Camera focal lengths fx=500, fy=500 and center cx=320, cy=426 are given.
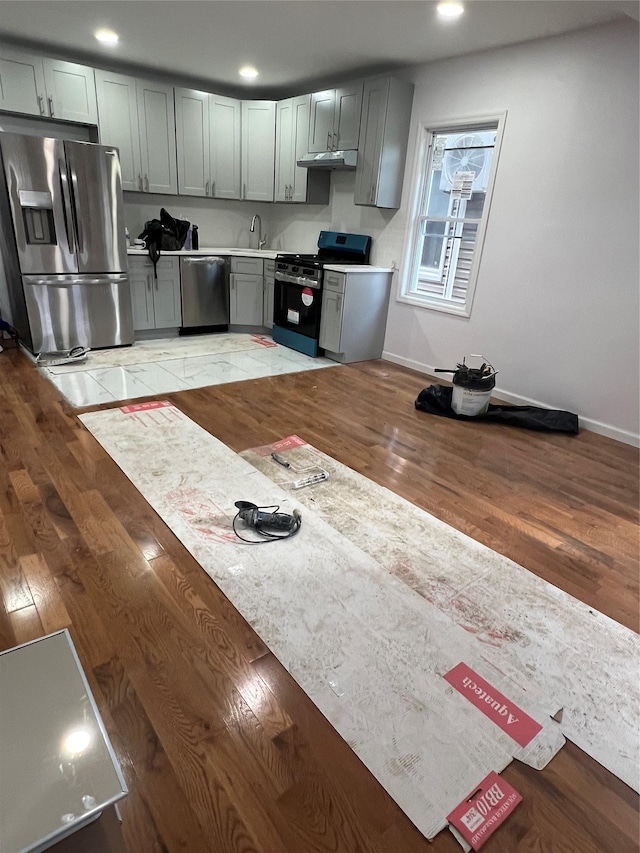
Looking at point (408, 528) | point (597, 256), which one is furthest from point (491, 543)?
point (597, 256)

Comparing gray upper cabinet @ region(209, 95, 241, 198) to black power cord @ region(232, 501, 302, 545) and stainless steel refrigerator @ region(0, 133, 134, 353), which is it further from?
black power cord @ region(232, 501, 302, 545)

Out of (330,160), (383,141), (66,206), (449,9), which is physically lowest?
(66,206)

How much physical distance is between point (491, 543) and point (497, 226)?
110 inches

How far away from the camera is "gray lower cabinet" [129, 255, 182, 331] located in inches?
199

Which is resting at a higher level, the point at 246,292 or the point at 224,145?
the point at 224,145

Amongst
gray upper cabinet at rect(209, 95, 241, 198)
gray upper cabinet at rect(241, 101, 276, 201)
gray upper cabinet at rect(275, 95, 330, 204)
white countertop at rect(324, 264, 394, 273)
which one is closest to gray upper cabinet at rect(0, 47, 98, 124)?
gray upper cabinet at rect(209, 95, 241, 198)

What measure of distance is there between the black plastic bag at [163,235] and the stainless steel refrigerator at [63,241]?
0.38 m

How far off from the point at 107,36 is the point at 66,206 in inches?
54.6

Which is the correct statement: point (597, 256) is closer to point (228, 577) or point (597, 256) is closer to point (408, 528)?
point (408, 528)

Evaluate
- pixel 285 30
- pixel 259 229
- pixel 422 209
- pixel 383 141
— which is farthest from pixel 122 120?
pixel 422 209

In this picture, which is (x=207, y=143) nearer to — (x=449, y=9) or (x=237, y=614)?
(x=449, y=9)

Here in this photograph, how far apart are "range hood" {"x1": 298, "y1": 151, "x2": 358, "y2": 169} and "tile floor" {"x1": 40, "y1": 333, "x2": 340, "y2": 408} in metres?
1.84

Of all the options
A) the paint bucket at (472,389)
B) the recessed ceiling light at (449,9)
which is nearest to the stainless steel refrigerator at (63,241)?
the recessed ceiling light at (449,9)

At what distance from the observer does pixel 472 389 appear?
145 inches
